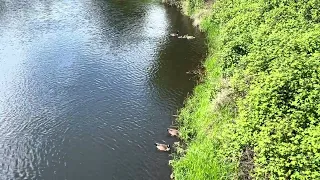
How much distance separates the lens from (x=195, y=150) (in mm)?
19969

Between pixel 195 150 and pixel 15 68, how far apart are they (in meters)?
20.2

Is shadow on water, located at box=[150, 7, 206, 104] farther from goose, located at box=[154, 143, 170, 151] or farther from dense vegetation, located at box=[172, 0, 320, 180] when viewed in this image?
goose, located at box=[154, 143, 170, 151]

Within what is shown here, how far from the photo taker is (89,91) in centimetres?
2912

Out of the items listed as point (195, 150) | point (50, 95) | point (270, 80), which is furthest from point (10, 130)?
point (270, 80)

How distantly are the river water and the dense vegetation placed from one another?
2.45 m

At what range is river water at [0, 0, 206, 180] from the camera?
70.0 feet

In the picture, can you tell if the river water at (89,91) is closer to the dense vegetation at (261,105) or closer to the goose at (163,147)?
the goose at (163,147)

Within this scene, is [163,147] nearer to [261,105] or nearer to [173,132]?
[173,132]

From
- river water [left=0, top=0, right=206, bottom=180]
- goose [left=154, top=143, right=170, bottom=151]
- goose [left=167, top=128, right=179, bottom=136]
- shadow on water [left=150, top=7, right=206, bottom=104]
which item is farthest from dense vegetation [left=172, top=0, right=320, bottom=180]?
shadow on water [left=150, top=7, right=206, bottom=104]

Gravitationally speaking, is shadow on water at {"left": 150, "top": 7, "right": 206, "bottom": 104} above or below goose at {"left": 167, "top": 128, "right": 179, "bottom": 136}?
below

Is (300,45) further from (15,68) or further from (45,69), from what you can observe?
(15,68)

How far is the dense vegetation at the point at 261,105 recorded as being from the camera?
13.2m

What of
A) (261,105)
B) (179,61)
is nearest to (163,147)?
(261,105)

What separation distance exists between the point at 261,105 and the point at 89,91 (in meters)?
16.9
